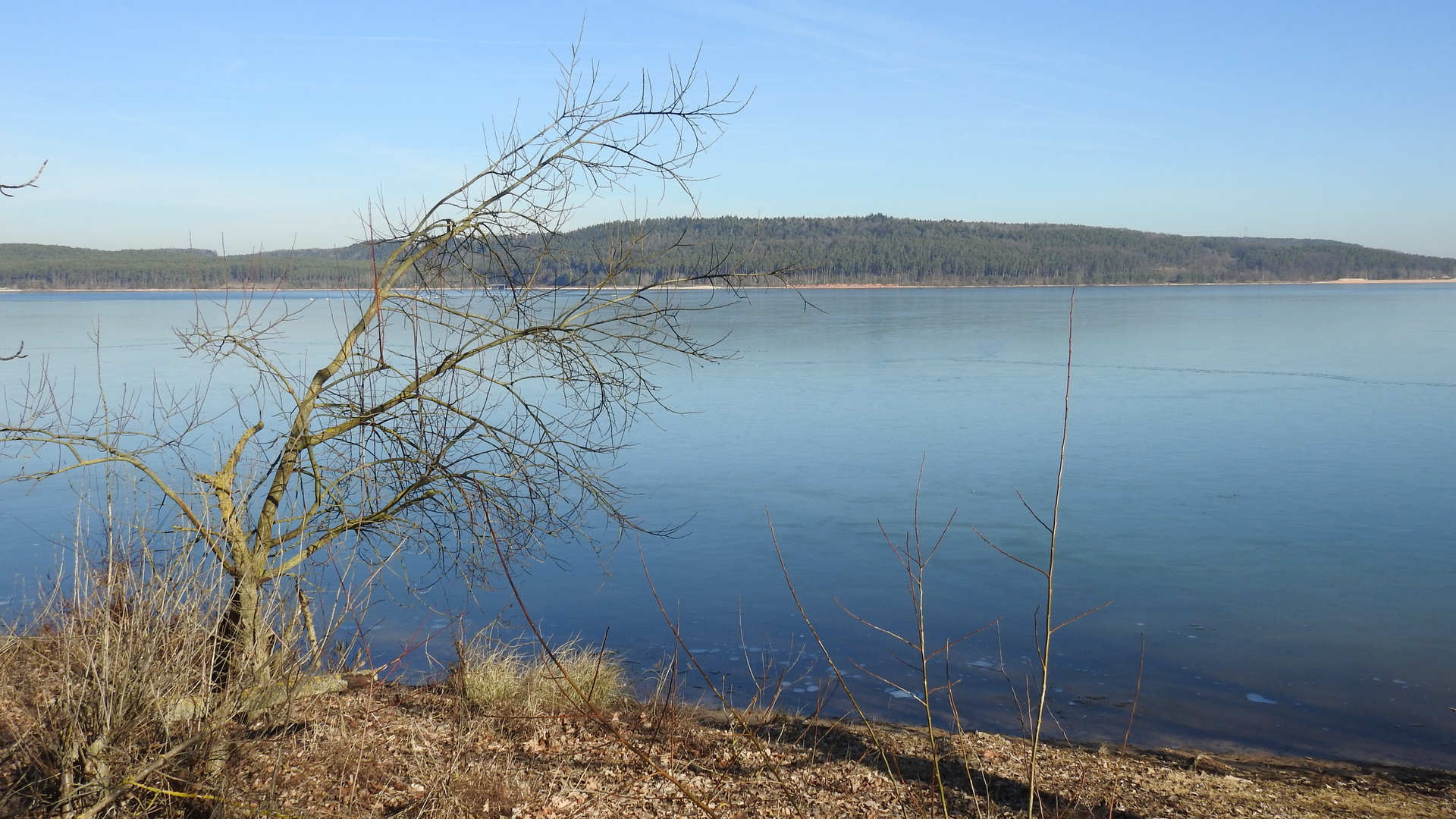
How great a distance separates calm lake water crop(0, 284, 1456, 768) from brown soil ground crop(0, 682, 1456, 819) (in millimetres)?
795

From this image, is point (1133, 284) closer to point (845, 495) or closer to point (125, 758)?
point (845, 495)

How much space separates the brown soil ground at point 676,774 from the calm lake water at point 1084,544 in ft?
2.61

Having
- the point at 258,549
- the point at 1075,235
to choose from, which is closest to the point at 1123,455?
the point at 258,549

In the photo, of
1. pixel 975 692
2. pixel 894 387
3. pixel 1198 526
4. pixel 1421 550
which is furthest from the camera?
pixel 894 387

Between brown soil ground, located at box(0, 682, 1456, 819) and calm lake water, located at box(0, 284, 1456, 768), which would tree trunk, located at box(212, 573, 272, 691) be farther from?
calm lake water, located at box(0, 284, 1456, 768)

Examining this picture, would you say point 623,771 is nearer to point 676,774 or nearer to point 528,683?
point 676,774

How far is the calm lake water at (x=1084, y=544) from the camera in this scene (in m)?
8.17

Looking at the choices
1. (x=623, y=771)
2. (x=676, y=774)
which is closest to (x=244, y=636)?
(x=623, y=771)

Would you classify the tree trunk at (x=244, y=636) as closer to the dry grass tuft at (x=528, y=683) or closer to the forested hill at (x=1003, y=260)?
the dry grass tuft at (x=528, y=683)

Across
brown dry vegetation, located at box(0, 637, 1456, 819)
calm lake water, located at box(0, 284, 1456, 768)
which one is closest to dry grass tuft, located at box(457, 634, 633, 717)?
brown dry vegetation, located at box(0, 637, 1456, 819)

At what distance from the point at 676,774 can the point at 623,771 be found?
11.8 inches

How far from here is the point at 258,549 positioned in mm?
5527

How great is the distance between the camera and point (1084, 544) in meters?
11.8

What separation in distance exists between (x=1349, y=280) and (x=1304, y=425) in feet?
516
